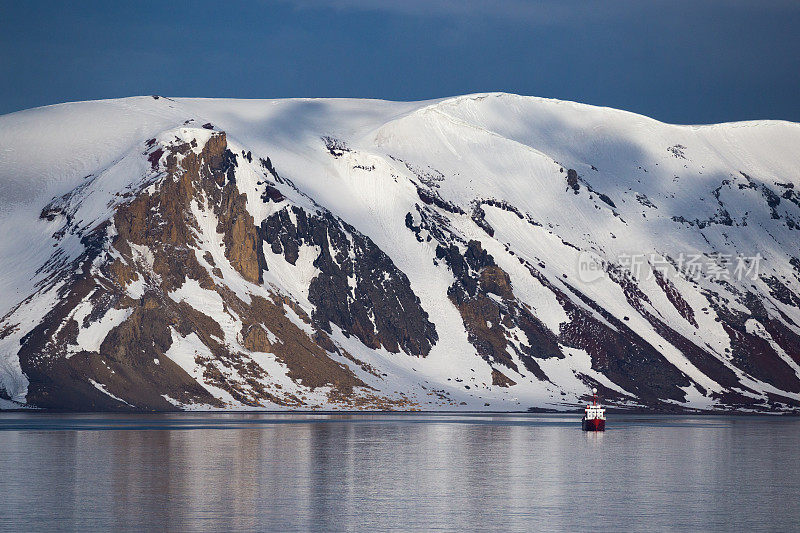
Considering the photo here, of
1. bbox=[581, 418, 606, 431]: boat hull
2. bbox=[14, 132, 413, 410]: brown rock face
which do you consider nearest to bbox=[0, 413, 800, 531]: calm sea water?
bbox=[581, 418, 606, 431]: boat hull

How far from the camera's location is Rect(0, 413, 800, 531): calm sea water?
53.4m

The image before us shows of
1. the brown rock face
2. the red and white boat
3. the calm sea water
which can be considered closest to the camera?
the calm sea water

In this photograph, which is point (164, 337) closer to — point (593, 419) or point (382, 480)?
point (593, 419)

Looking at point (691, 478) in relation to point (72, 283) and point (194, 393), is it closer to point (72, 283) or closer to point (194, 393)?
point (194, 393)

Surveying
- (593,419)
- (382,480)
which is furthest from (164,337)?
(382,480)

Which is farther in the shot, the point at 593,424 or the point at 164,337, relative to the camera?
the point at 164,337

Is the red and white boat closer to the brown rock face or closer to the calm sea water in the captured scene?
the calm sea water

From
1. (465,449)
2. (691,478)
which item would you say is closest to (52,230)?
(465,449)

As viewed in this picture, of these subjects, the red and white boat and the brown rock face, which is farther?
the brown rock face

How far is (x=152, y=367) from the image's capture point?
169375 millimetres

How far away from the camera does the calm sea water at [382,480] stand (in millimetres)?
53375

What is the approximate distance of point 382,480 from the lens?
230ft

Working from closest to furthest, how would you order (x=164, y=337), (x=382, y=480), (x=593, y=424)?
(x=382, y=480) → (x=593, y=424) → (x=164, y=337)

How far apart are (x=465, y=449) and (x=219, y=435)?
80.7 ft
